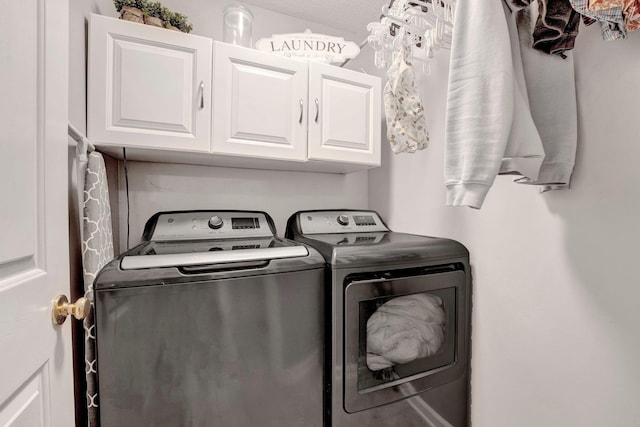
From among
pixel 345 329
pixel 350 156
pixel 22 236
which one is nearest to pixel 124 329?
pixel 22 236

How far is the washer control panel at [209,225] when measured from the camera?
1.45 meters

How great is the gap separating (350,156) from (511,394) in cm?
139

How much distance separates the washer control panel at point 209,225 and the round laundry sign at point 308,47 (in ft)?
3.06

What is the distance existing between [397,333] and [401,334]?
0.02m

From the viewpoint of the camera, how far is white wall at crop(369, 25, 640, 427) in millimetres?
874

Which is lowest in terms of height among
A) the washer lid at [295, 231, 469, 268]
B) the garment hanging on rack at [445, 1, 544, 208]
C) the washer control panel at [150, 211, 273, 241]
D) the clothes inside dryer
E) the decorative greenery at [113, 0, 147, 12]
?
the clothes inside dryer

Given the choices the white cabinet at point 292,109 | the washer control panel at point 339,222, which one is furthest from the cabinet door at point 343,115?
the washer control panel at point 339,222

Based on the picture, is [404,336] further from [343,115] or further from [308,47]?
[308,47]

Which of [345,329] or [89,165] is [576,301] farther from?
[89,165]

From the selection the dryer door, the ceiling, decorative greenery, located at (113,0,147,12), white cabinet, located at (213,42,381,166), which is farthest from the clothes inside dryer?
the ceiling

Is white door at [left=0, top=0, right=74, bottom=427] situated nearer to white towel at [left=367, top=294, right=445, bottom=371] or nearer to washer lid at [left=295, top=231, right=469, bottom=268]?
washer lid at [left=295, top=231, right=469, bottom=268]

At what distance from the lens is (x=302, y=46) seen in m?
1.56

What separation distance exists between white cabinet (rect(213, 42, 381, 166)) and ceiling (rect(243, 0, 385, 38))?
0.50 meters

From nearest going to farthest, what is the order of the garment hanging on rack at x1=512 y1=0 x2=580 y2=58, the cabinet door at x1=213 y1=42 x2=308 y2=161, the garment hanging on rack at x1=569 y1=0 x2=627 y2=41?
the garment hanging on rack at x1=569 y1=0 x2=627 y2=41
the garment hanging on rack at x1=512 y1=0 x2=580 y2=58
the cabinet door at x1=213 y1=42 x2=308 y2=161
